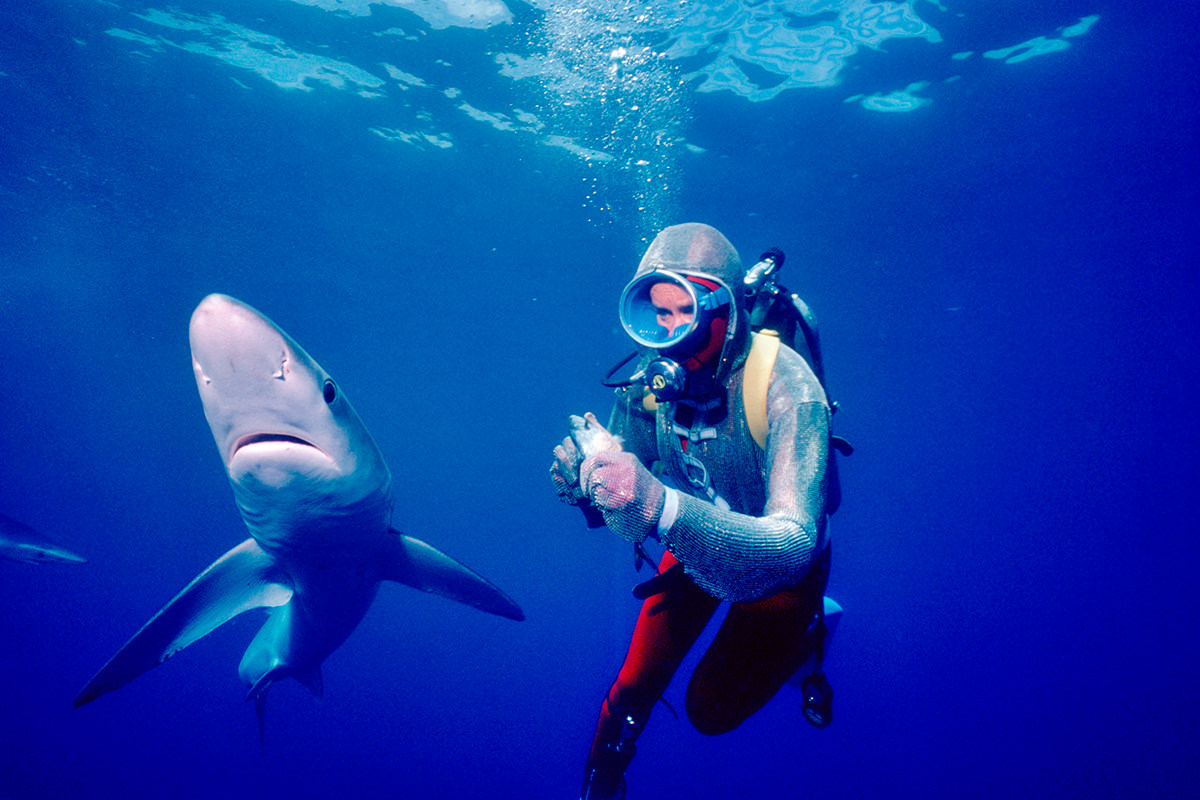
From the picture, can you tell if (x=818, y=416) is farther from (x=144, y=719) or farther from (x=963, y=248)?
(x=144, y=719)

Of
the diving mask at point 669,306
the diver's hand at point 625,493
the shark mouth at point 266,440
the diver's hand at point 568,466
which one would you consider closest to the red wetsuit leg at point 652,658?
the diver's hand at point 568,466

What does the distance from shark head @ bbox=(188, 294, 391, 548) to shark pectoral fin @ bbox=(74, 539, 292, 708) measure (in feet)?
2.64

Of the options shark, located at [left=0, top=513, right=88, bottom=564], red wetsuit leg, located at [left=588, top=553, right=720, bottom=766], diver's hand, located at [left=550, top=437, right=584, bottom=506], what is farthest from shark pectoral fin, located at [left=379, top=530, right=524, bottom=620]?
shark, located at [left=0, top=513, right=88, bottom=564]

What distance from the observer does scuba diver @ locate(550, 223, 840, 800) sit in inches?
55.9

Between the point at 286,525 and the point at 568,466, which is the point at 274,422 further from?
the point at 568,466

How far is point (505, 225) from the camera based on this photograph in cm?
1841

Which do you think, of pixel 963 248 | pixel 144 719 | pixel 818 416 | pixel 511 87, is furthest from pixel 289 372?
pixel 963 248

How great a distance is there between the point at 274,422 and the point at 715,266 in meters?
2.28

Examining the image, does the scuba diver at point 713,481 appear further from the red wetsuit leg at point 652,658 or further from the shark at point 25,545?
the shark at point 25,545

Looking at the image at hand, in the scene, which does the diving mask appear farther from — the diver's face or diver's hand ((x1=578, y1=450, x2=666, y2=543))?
diver's hand ((x1=578, y1=450, x2=666, y2=543))

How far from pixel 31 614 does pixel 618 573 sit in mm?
36475

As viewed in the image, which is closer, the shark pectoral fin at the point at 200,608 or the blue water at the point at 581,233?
the shark pectoral fin at the point at 200,608

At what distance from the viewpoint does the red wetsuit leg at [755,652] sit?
263 cm

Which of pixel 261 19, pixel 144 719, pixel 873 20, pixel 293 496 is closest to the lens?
pixel 293 496
